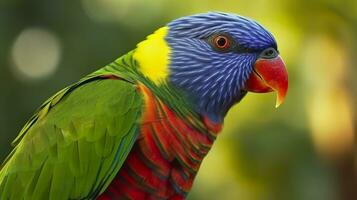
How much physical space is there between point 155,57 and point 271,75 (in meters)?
0.55

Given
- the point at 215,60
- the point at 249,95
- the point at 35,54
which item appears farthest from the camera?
the point at 35,54

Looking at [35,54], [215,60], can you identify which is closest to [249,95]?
[35,54]

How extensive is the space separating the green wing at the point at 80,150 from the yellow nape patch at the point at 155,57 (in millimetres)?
189

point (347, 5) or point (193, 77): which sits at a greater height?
point (193, 77)

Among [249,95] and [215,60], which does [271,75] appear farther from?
[249,95]

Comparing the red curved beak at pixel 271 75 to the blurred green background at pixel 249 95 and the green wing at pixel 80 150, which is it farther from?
the blurred green background at pixel 249 95

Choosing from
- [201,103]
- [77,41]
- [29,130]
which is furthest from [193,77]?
[77,41]

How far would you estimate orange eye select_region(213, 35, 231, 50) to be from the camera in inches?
142

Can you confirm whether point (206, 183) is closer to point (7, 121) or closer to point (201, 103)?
point (7, 121)

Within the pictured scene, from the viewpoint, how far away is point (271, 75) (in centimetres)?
352

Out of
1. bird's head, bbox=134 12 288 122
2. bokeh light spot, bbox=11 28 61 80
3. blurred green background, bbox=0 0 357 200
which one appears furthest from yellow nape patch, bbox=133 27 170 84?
bokeh light spot, bbox=11 28 61 80

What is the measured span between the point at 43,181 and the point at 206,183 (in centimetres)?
936

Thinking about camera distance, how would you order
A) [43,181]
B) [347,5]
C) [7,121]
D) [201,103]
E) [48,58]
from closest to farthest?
[43,181], [201,103], [347,5], [7,121], [48,58]

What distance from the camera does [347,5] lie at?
9.20 metres
